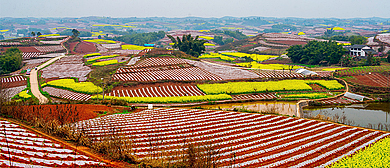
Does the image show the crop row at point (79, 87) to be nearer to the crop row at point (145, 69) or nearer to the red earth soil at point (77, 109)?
the crop row at point (145, 69)

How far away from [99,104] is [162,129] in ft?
30.1

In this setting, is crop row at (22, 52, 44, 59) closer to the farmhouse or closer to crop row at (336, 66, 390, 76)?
crop row at (336, 66, 390, 76)

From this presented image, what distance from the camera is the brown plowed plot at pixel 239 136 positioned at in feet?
44.5

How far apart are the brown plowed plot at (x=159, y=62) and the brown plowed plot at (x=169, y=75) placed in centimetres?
454

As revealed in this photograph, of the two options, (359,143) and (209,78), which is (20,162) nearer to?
(359,143)

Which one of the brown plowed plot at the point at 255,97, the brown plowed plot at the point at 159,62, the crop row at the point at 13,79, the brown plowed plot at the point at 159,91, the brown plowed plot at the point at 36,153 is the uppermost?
the brown plowed plot at the point at 159,62

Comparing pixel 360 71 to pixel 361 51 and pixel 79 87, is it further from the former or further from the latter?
pixel 79 87

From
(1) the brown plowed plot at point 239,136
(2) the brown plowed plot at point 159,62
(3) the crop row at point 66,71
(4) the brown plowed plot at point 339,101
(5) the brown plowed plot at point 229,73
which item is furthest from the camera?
(2) the brown plowed plot at point 159,62

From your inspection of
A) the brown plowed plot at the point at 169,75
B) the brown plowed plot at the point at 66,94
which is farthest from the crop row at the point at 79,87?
the brown plowed plot at the point at 169,75

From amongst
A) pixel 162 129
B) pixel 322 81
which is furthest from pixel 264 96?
pixel 162 129

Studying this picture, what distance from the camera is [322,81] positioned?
38.5m

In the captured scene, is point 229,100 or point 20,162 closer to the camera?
point 20,162

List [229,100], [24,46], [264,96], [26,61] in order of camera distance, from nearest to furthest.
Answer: [229,100]
[264,96]
[26,61]
[24,46]

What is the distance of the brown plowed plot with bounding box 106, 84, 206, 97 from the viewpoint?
32.2 m
